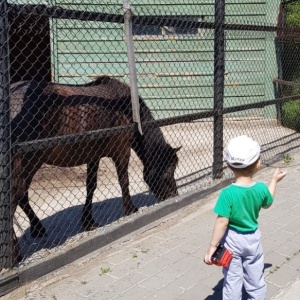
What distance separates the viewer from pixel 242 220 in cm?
294

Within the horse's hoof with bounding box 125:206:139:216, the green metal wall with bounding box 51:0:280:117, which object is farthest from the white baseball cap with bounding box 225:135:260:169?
the green metal wall with bounding box 51:0:280:117

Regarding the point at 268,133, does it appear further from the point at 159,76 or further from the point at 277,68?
the point at 159,76

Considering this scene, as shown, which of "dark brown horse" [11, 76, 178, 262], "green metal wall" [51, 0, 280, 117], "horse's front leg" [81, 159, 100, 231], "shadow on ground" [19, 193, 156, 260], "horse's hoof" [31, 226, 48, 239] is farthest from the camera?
"green metal wall" [51, 0, 280, 117]

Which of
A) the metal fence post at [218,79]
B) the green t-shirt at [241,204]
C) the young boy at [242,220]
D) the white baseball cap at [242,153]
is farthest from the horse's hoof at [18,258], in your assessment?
the metal fence post at [218,79]

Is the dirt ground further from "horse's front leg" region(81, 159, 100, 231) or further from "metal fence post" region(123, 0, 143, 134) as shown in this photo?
"metal fence post" region(123, 0, 143, 134)

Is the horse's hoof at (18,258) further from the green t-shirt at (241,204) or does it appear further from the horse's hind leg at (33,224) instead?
the green t-shirt at (241,204)

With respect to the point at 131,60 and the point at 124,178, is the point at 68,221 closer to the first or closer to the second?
the point at 124,178

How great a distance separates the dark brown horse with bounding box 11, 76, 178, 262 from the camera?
4.17m

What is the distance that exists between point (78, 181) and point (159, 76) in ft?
16.4

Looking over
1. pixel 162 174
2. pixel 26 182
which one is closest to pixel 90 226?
pixel 26 182

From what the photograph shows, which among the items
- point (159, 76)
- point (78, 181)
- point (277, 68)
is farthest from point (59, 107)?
point (277, 68)

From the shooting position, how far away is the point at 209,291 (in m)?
3.60

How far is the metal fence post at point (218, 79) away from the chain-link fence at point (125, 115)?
13 millimetres

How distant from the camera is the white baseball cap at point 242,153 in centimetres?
282
